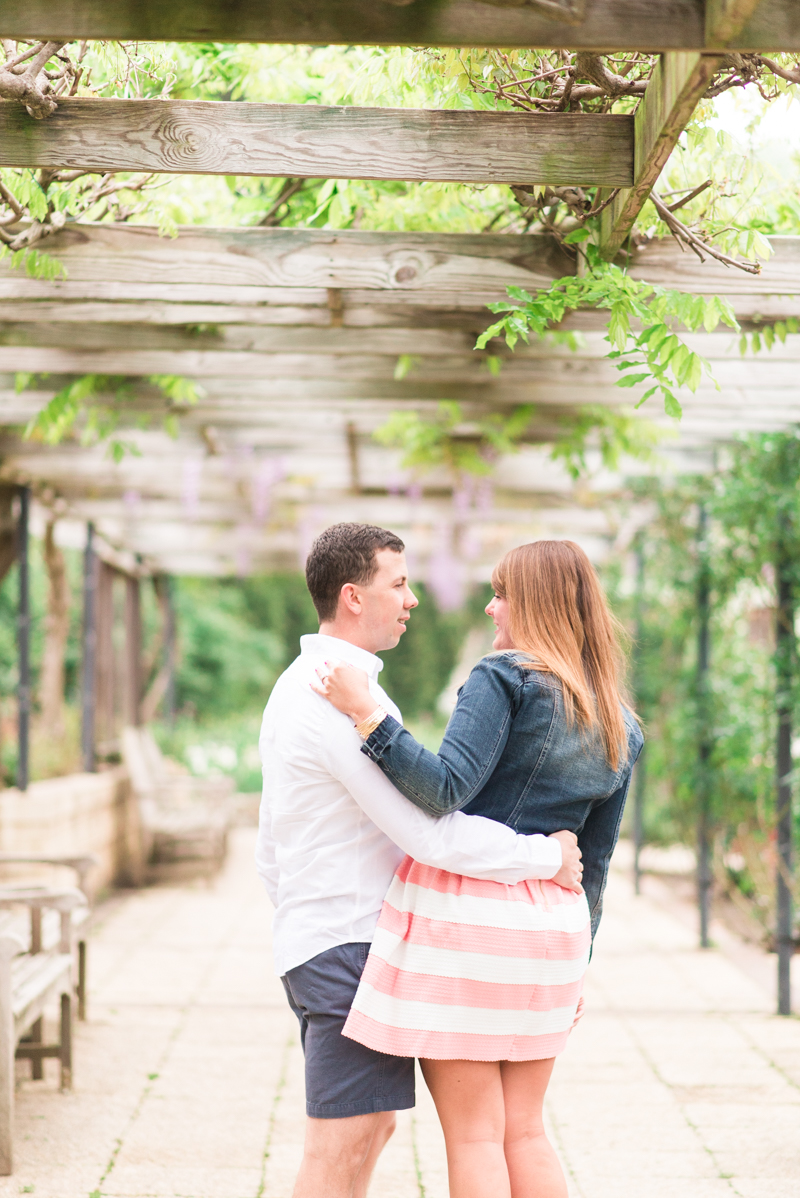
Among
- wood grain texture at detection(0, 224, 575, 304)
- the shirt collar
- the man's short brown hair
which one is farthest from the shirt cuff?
wood grain texture at detection(0, 224, 575, 304)

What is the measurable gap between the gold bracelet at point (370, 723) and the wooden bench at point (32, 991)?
169 centimetres

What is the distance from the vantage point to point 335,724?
6.17 ft

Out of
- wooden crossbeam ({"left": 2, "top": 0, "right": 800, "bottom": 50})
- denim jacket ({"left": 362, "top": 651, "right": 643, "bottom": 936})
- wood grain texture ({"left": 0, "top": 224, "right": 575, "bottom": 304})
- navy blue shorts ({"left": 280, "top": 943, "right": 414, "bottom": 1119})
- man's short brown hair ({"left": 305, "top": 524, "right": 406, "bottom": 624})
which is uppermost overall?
wooden crossbeam ({"left": 2, "top": 0, "right": 800, "bottom": 50})

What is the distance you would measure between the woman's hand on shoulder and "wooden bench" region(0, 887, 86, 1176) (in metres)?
1.65

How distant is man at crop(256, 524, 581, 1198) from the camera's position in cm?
185

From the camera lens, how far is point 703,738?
6047mm

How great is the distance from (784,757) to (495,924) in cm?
324

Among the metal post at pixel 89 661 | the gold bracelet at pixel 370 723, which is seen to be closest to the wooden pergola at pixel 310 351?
the metal post at pixel 89 661

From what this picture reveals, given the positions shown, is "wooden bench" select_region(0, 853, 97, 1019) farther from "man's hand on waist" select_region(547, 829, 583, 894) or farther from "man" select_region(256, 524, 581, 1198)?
"man's hand on waist" select_region(547, 829, 583, 894)

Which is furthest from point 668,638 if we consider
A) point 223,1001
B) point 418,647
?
point 418,647

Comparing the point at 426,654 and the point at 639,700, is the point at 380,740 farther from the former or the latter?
the point at 426,654

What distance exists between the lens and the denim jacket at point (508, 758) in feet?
5.90

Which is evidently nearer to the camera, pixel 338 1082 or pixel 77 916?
pixel 338 1082

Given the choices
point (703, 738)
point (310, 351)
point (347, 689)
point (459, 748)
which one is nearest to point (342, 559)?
point (347, 689)
